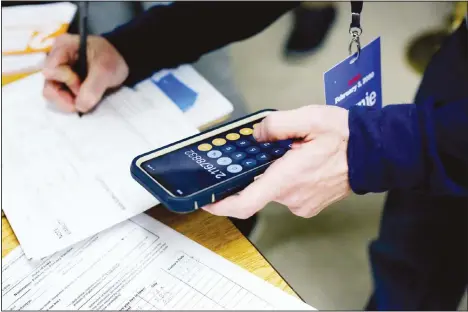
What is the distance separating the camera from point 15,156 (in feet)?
1.98

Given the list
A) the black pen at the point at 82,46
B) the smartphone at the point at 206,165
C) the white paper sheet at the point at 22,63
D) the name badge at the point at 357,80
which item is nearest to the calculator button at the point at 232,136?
the smartphone at the point at 206,165

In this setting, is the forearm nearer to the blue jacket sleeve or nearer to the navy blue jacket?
the navy blue jacket

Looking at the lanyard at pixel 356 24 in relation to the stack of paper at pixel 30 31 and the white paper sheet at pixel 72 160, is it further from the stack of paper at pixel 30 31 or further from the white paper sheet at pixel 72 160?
the stack of paper at pixel 30 31

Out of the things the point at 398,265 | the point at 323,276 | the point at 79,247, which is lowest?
the point at 323,276

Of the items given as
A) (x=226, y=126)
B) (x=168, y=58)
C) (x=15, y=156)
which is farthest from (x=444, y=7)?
(x=15, y=156)

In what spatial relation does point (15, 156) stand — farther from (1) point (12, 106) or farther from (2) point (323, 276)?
(2) point (323, 276)

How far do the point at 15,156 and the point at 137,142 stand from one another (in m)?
0.13

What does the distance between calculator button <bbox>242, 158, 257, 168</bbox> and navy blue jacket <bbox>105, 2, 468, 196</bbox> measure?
9 cm

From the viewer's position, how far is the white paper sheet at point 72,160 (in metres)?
0.53

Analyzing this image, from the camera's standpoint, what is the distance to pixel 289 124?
498 mm

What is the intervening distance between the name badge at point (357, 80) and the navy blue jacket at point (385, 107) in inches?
2.4

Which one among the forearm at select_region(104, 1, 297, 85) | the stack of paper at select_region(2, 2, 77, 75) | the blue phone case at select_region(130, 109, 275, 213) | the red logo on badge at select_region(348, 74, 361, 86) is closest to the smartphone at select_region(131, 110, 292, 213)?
the blue phone case at select_region(130, 109, 275, 213)

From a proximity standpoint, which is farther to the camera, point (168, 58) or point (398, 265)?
point (398, 265)

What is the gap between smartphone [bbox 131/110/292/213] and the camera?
0.48 metres
